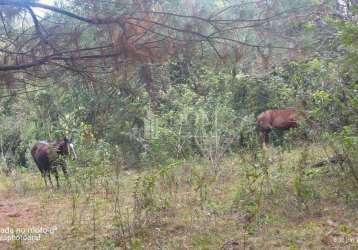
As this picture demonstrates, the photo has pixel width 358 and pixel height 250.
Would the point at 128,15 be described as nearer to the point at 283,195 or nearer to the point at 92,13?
the point at 92,13

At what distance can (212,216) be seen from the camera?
5148 millimetres

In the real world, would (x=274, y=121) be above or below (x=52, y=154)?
above

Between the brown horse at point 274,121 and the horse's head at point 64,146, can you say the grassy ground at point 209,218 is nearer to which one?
the horse's head at point 64,146

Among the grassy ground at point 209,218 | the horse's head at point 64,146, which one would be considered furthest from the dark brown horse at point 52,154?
the grassy ground at point 209,218

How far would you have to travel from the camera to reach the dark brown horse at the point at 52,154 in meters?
8.34

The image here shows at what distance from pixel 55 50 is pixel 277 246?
2623mm

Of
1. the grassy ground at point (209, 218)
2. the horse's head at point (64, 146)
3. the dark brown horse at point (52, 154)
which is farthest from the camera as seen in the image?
the horse's head at point (64, 146)

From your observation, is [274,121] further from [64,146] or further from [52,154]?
[52,154]

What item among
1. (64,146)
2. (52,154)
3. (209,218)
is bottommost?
(209,218)

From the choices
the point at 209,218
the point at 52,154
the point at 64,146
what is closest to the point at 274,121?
the point at 64,146

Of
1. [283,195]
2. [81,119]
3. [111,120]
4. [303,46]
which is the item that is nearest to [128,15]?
[303,46]

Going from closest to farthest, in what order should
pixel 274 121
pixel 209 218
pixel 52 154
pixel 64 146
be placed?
pixel 209 218
pixel 52 154
pixel 64 146
pixel 274 121

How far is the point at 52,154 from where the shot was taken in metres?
8.55

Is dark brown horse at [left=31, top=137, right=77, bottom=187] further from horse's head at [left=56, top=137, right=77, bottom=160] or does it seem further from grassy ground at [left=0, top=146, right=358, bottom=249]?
grassy ground at [left=0, top=146, right=358, bottom=249]
